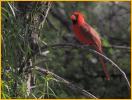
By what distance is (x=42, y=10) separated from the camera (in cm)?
307

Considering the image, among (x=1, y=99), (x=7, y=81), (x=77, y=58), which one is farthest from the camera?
(x=77, y=58)

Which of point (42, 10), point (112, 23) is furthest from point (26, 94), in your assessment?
point (112, 23)

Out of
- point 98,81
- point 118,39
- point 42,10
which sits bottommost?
point 98,81

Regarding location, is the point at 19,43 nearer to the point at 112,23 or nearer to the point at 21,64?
the point at 21,64

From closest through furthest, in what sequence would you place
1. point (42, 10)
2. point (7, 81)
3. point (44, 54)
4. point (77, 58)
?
point (7, 81), point (42, 10), point (44, 54), point (77, 58)

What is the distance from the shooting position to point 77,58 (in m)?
5.97

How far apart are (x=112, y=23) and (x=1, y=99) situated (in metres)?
4.10

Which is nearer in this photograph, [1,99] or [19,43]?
[1,99]

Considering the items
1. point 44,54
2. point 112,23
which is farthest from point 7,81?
point 112,23

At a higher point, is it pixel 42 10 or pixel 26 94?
pixel 42 10

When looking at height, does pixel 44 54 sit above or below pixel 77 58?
above

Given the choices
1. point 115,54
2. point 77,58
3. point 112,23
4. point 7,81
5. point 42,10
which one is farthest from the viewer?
point 112,23

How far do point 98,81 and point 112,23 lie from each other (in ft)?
3.26

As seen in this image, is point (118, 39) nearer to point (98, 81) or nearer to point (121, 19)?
point (98, 81)
